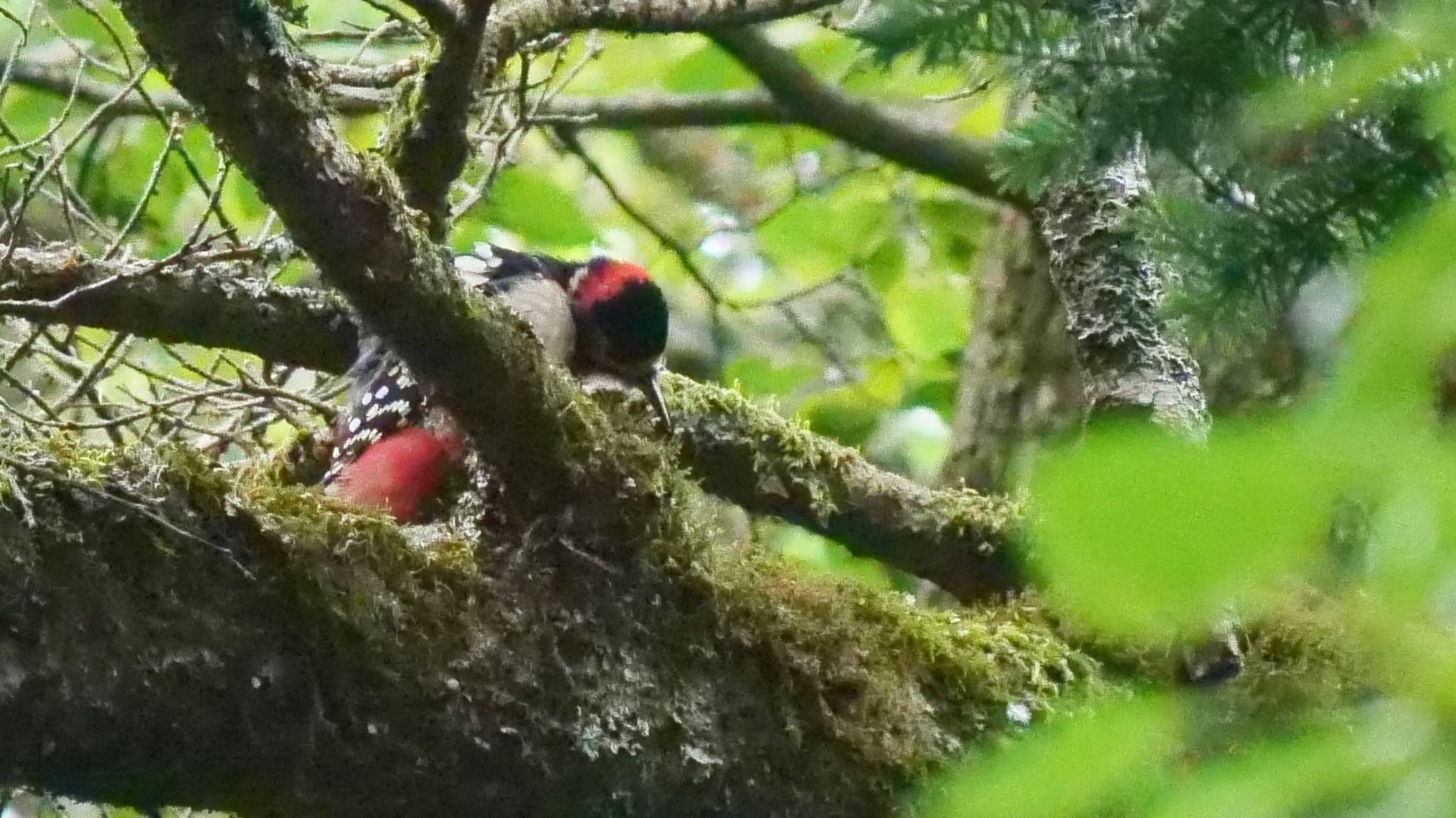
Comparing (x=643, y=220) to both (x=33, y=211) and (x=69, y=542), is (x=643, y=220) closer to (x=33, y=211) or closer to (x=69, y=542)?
(x=33, y=211)

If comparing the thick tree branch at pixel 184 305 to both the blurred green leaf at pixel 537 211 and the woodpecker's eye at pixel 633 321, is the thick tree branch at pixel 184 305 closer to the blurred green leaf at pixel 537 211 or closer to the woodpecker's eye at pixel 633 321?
the woodpecker's eye at pixel 633 321

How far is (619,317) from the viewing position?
2.91 meters

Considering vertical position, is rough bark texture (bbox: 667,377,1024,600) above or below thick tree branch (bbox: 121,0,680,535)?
above

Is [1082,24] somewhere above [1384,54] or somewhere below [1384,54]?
above

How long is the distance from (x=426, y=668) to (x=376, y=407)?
2.50ft

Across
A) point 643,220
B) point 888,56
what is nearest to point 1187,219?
point 888,56

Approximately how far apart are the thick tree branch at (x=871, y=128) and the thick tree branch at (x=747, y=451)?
3.81 feet

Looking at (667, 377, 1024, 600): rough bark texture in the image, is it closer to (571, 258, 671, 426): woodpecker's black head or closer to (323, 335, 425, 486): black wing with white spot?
(571, 258, 671, 426): woodpecker's black head

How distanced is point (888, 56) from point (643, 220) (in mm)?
2804

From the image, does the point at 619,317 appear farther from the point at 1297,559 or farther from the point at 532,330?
the point at 1297,559

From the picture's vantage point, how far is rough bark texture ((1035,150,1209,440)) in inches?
93.7

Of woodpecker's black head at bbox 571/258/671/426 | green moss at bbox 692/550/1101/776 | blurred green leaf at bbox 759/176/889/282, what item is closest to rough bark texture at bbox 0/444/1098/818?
green moss at bbox 692/550/1101/776

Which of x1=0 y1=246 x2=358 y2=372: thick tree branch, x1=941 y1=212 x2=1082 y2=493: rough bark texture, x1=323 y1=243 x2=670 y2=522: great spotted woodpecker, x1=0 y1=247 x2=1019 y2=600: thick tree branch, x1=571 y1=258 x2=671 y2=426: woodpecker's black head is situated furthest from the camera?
x1=941 y1=212 x2=1082 y2=493: rough bark texture

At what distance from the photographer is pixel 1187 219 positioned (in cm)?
97
